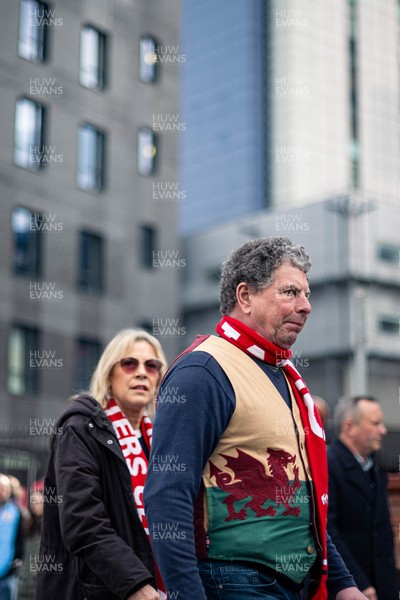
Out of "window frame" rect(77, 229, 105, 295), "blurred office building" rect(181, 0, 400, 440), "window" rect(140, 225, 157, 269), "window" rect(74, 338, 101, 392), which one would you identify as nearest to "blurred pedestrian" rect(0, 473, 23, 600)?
"window" rect(74, 338, 101, 392)

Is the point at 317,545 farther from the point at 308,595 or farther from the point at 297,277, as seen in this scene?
the point at 297,277

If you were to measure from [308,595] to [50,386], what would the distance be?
26.2 m

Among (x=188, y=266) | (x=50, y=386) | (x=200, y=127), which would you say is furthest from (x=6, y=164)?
(x=200, y=127)

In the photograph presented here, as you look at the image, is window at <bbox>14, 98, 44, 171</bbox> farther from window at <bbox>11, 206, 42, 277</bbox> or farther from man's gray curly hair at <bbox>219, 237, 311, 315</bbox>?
man's gray curly hair at <bbox>219, 237, 311, 315</bbox>

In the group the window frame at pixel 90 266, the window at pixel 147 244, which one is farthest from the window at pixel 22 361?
the window at pixel 147 244

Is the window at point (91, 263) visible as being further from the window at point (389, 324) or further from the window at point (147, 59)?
the window at point (389, 324)

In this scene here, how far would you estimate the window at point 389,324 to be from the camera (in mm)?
39062

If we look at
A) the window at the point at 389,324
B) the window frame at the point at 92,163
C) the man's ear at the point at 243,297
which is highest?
the window frame at the point at 92,163

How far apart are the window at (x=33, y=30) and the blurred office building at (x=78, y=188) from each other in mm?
41

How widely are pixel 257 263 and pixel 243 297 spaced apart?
14 cm

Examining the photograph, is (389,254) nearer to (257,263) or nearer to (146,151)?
(146,151)

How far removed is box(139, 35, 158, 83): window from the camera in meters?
34.7

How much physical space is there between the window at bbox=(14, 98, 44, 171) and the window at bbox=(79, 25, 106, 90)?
2611 millimetres

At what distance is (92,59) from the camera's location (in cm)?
3272
